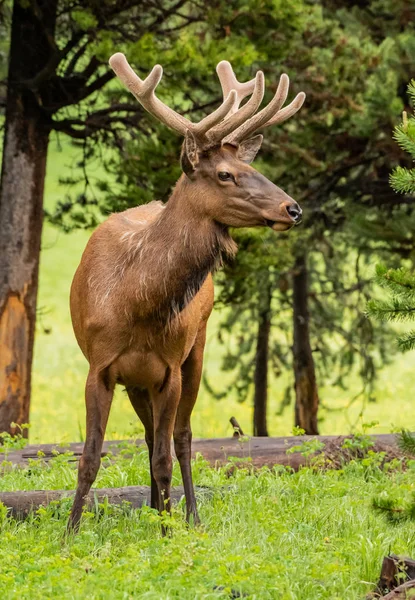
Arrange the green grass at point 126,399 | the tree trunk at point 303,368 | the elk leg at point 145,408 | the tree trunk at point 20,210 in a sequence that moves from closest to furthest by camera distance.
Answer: the elk leg at point 145,408, the tree trunk at point 20,210, the tree trunk at point 303,368, the green grass at point 126,399

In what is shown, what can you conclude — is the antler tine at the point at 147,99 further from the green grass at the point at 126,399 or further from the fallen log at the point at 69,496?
the green grass at the point at 126,399

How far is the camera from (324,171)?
12.7 metres

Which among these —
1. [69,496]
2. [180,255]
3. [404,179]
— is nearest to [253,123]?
[180,255]

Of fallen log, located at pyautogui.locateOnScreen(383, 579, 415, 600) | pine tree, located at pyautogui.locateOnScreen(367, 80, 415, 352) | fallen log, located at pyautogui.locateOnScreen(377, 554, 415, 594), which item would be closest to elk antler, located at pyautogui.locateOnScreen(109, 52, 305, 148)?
pine tree, located at pyautogui.locateOnScreen(367, 80, 415, 352)

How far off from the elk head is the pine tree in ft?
2.93

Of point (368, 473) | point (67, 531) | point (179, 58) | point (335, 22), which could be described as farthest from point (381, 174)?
point (67, 531)

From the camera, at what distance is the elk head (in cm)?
652

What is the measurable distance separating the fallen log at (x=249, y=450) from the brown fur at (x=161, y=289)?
1773mm

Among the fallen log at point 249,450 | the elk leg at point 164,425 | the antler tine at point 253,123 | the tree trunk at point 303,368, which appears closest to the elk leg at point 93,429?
the elk leg at point 164,425

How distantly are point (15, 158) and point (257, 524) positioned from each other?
244 inches

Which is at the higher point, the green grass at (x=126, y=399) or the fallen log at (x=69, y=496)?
the green grass at (x=126, y=399)

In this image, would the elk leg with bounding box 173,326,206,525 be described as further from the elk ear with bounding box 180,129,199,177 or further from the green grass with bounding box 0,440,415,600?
the elk ear with bounding box 180,129,199,177

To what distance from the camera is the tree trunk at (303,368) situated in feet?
49.0

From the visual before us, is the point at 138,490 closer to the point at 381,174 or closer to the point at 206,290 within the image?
the point at 206,290
